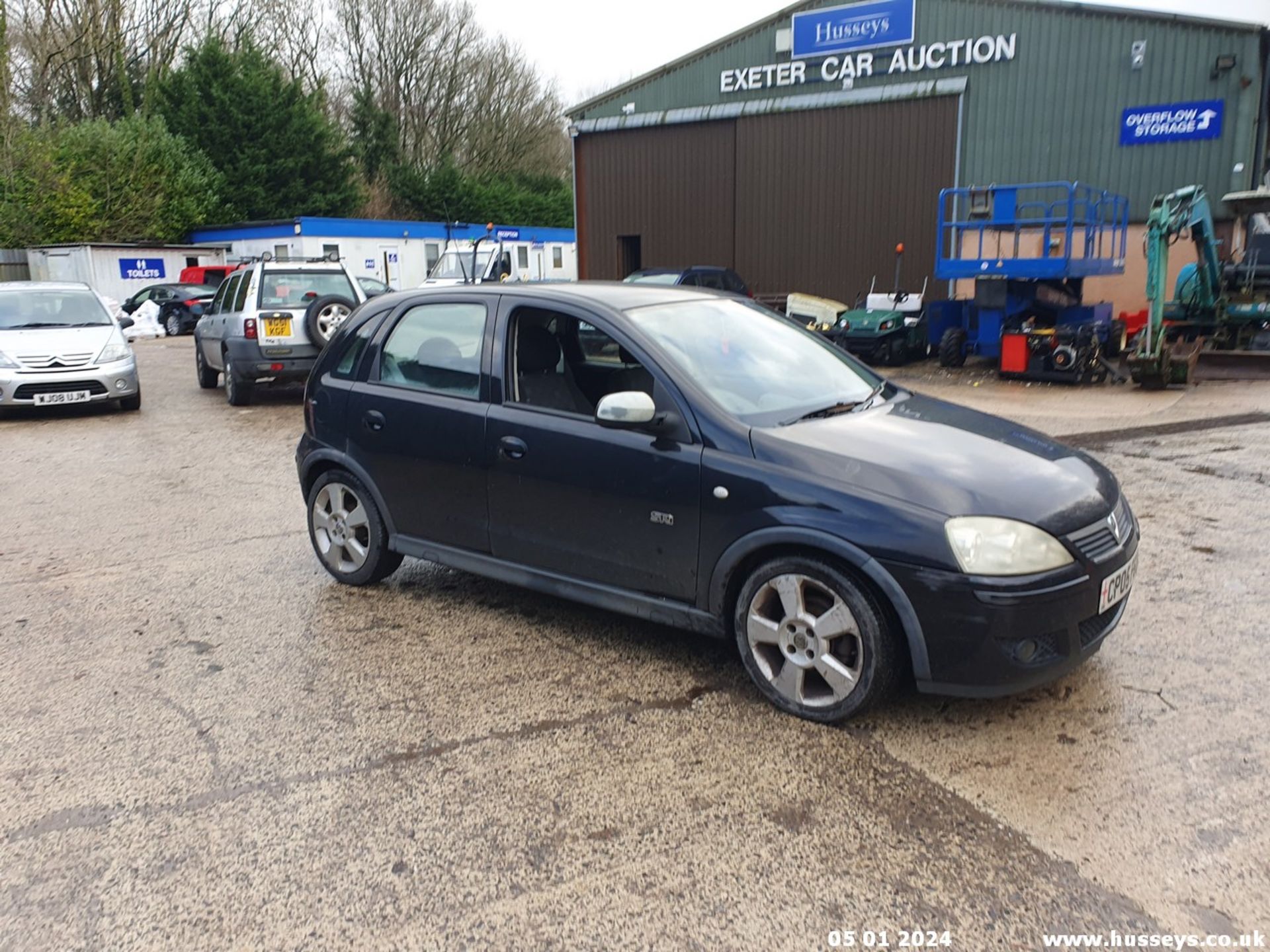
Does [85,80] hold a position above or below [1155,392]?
above

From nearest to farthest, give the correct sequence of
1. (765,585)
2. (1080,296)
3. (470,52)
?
(765,585)
(1080,296)
(470,52)

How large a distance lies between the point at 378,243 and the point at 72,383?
25.7m

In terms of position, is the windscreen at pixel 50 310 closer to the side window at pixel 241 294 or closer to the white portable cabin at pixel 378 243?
the side window at pixel 241 294

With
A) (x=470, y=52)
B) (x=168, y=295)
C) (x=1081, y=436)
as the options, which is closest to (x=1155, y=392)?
(x=1081, y=436)

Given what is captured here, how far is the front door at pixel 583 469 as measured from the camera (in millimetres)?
4148

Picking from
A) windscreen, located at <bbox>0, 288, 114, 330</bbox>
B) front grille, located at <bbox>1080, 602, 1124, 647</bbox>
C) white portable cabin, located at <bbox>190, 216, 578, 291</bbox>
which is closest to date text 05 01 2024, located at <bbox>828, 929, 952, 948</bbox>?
front grille, located at <bbox>1080, 602, 1124, 647</bbox>

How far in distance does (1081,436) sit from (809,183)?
41.0 feet

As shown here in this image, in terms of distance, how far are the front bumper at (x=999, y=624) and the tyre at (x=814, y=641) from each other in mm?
168

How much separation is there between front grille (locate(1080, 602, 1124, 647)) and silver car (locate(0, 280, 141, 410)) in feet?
39.4

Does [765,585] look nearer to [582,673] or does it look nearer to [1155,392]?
[582,673]

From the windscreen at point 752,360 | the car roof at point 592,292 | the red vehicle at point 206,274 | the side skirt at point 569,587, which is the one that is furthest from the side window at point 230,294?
the red vehicle at point 206,274

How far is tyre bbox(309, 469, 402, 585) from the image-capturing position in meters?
5.40

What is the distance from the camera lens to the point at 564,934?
2.72 meters

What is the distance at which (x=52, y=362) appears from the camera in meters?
12.2
